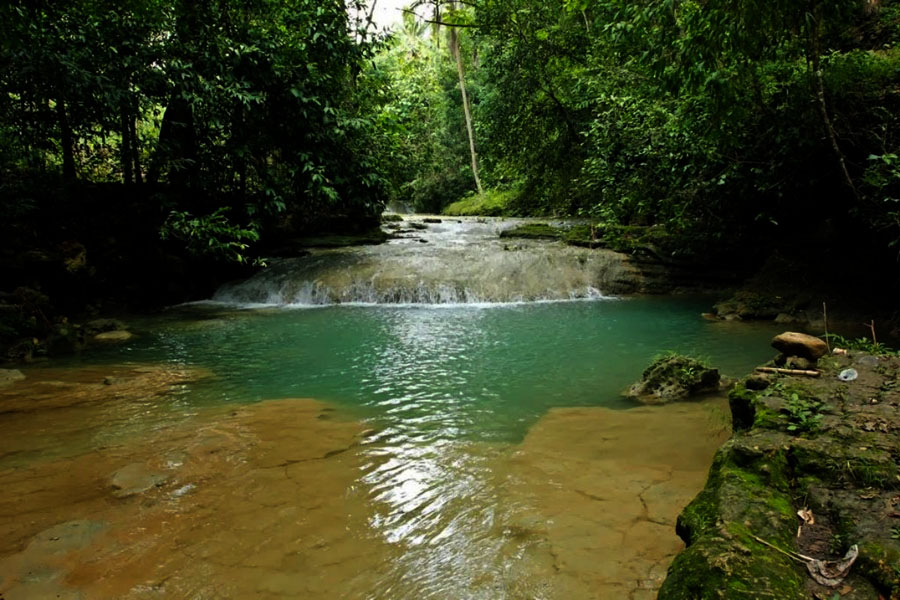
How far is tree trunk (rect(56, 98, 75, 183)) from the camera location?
31.7ft

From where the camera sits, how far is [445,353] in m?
7.79

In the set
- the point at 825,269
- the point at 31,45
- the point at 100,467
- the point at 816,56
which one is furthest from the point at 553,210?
the point at 100,467

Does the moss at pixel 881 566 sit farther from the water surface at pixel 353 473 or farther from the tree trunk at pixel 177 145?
the tree trunk at pixel 177 145

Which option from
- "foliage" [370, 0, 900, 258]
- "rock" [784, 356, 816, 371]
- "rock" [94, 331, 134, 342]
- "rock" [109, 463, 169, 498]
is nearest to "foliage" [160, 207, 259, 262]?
"rock" [94, 331, 134, 342]

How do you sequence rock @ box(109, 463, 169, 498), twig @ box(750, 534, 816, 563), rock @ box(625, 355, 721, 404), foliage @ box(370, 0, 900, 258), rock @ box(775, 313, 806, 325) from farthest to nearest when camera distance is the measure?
rock @ box(775, 313, 806, 325) < foliage @ box(370, 0, 900, 258) < rock @ box(625, 355, 721, 404) < rock @ box(109, 463, 169, 498) < twig @ box(750, 534, 816, 563)

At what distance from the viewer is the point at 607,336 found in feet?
28.5

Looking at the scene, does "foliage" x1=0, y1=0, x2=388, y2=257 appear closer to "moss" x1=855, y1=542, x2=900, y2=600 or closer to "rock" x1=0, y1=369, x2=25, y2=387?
"rock" x1=0, y1=369, x2=25, y2=387

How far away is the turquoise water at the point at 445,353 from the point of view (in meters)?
5.57

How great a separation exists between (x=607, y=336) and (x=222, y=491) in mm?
6508

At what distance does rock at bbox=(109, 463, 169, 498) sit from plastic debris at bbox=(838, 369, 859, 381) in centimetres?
467

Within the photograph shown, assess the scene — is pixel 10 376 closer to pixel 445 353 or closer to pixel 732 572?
pixel 445 353

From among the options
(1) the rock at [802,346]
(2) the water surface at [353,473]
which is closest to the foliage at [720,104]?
(1) the rock at [802,346]

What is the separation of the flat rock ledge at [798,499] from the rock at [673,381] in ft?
6.04

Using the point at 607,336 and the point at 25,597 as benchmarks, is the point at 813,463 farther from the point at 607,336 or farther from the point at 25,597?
the point at 607,336
